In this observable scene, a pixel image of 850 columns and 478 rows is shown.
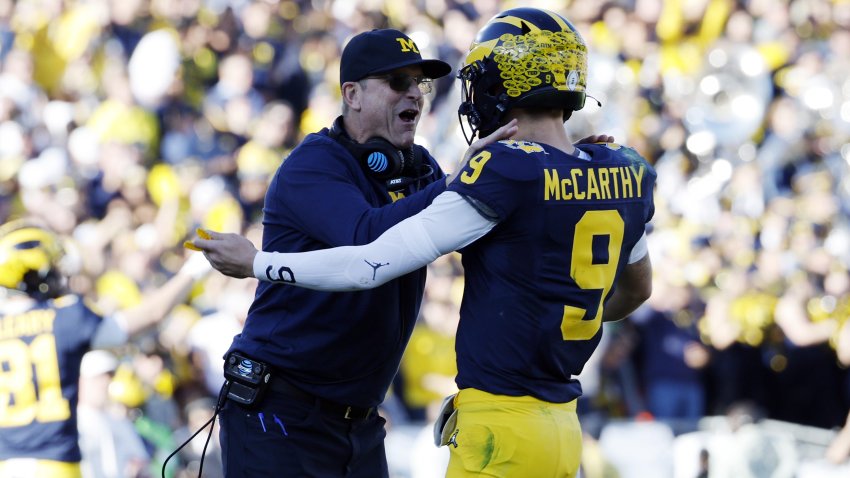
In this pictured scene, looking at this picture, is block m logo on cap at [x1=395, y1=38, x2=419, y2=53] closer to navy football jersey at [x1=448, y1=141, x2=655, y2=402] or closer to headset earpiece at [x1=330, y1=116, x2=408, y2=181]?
headset earpiece at [x1=330, y1=116, x2=408, y2=181]

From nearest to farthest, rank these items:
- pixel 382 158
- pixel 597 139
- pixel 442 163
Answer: pixel 597 139
pixel 382 158
pixel 442 163

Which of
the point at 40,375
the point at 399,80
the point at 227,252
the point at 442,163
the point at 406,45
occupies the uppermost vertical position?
the point at 406,45

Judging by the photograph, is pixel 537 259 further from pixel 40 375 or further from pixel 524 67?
pixel 40 375

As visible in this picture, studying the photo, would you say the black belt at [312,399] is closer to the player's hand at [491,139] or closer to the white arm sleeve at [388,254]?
the white arm sleeve at [388,254]

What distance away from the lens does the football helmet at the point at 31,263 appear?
20.0 feet

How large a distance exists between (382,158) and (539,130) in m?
0.75

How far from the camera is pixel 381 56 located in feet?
15.0

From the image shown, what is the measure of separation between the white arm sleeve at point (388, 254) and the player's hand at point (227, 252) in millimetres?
34

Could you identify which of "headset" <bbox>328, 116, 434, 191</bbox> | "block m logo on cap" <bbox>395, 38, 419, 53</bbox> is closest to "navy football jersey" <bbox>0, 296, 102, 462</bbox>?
"headset" <bbox>328, 116, 434, 191</bbox>

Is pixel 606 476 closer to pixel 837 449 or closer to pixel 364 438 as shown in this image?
pixel 837 449

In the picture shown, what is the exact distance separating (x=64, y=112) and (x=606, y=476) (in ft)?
20.0

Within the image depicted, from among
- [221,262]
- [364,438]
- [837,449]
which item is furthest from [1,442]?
[837,449]

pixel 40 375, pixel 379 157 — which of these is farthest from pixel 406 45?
pixel 40 375

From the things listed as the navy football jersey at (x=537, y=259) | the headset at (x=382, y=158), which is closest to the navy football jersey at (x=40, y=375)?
the headset at (x=382, y=158)
